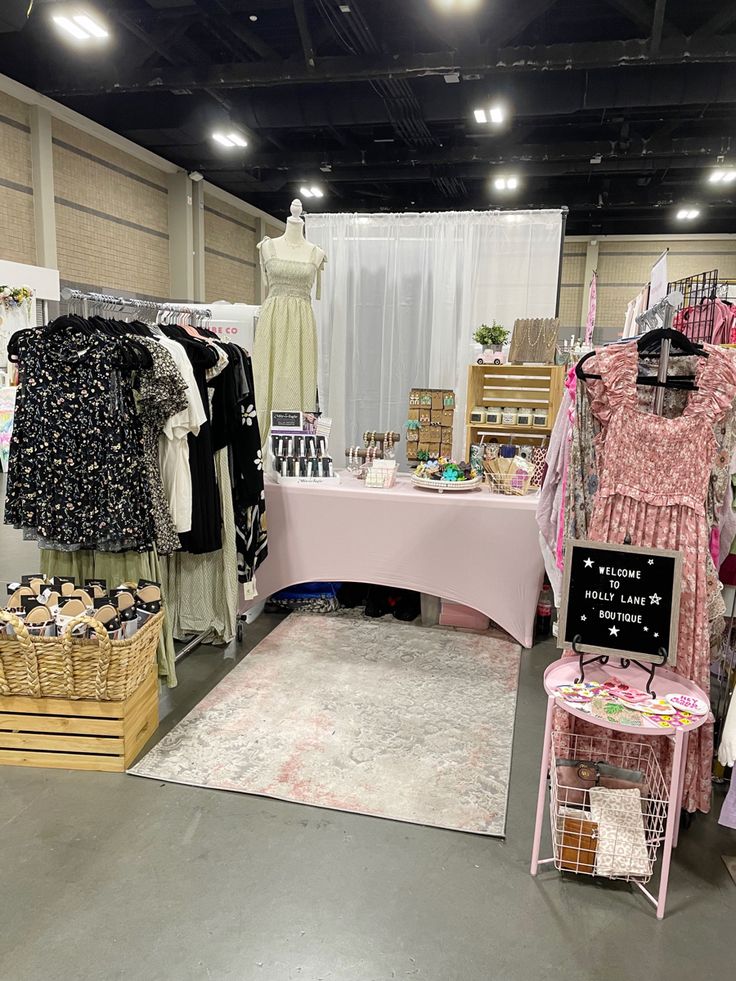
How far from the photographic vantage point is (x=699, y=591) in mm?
2082

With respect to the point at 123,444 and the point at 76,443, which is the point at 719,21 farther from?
the point at 76,443

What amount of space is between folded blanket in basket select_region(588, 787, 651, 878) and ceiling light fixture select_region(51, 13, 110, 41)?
19.2 ft

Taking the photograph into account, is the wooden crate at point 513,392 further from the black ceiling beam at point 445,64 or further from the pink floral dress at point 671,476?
the pink floral dress at point 671,476

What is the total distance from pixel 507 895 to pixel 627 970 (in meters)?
0.35

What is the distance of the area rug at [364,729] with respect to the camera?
2367 millimetres

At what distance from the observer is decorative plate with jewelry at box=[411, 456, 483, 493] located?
373 cm

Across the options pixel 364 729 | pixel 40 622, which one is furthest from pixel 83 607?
pixel 364 729

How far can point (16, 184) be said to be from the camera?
694cm

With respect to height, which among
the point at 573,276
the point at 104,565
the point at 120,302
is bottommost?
the point at 104,565

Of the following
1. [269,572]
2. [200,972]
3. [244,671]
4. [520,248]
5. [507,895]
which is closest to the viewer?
[200,972]

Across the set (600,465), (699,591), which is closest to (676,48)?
(600,465)

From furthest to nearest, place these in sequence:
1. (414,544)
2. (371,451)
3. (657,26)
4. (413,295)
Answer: (413,295) < (657,26) < (371,451) < (414,544)

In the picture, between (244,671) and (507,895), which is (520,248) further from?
(507,895)

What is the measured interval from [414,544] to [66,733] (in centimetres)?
199
